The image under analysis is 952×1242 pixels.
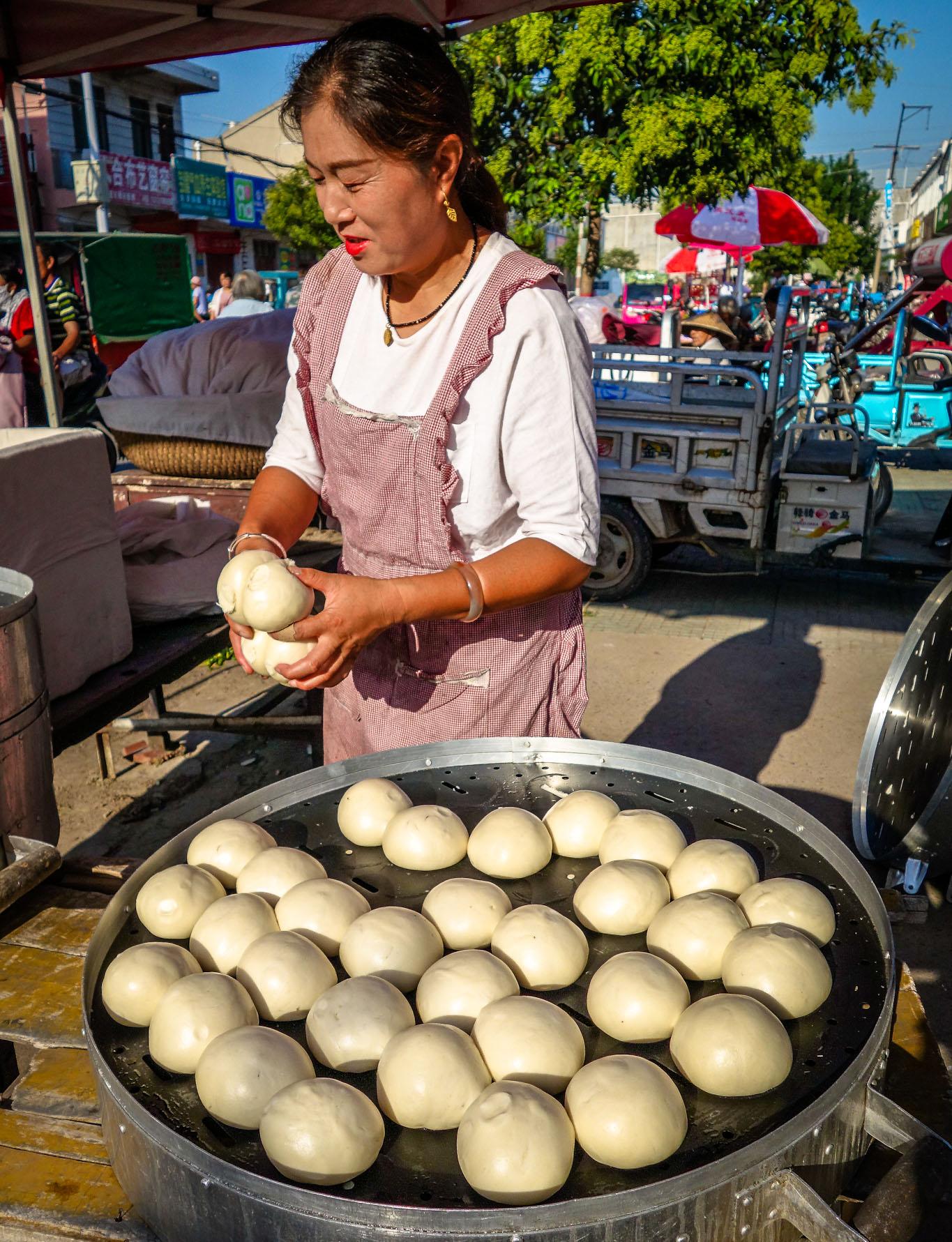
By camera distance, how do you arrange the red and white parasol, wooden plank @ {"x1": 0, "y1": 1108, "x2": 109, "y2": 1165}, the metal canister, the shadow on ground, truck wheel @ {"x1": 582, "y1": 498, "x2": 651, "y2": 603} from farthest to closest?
1. the red and white parasol
2. truck wheel @ {"x1": 582, "y1": 498, "x2": 651, "y2": 603}
3. the shadow on ground
4. the metal canister
5. wooden plank @ {"x1": 0, "y1": 1108, "x2": 109, "y2": 1165}

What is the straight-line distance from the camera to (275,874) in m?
1.40

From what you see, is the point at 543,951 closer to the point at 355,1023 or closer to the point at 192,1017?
the point at 355,1023

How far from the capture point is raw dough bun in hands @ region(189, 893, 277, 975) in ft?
4.30

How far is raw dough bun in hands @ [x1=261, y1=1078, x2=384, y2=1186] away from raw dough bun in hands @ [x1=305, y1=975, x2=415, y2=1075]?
85 mm

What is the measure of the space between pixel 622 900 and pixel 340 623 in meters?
0.58

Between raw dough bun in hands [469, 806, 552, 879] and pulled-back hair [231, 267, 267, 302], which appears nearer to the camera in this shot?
raw dough bun in hands [469, 806, 552, 879]

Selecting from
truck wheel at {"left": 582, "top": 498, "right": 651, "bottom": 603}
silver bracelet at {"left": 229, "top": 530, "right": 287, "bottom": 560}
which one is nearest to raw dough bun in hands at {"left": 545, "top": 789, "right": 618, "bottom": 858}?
silver bracelet at {"left": 229, "top": 530, "right": 287, "bottom": 560}

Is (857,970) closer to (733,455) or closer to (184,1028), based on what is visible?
(184,1028)

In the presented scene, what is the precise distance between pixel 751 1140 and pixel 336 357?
141 centimetres

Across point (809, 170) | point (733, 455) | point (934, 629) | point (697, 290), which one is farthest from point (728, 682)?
point (697, 290)

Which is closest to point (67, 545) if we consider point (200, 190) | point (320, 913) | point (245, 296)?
point (320, 913)

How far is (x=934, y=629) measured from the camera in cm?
289

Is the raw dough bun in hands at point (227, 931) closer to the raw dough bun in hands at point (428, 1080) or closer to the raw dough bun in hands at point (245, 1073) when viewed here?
the raw dough bun in hands at point (245, 1073)

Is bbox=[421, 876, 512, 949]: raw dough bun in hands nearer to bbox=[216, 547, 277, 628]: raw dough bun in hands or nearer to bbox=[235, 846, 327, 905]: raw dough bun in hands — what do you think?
bbox=[235, 846, 327, 905]: raw dough bun in hands
